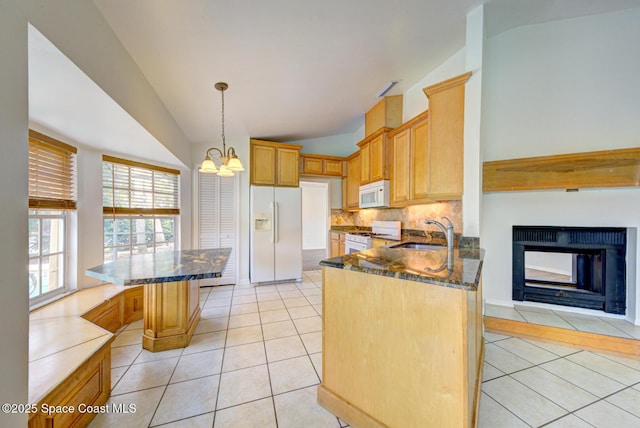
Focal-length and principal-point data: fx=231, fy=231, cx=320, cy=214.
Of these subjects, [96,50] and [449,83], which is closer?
[96,50]

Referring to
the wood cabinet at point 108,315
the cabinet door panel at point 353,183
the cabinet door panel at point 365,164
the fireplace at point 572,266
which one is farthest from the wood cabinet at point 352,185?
the wood cabinet at point 108,315

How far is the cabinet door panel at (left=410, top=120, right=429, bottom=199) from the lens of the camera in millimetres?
2674

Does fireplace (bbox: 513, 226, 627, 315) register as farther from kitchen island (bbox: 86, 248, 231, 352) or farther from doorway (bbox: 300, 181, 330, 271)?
doorway (bbox: 300, 181, 330, 271)

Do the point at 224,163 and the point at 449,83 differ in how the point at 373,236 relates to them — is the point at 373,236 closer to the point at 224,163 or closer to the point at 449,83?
the point at 449,83

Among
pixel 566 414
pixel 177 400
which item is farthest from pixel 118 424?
pixel 566 414

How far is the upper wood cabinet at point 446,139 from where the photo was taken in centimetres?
222

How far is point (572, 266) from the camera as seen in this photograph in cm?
247

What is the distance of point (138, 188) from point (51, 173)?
1.00 meters

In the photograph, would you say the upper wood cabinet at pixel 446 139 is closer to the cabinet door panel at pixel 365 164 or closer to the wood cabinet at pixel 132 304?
the cabinet door panel at pixel 365 164

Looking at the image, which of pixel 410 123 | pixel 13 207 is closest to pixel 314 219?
pixel 410 123

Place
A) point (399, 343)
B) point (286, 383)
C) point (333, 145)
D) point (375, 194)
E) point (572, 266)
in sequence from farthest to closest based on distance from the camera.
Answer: point (333, 145)
point (375, 194)
point (572, 266)
point (286, 383)
point (399, 343)

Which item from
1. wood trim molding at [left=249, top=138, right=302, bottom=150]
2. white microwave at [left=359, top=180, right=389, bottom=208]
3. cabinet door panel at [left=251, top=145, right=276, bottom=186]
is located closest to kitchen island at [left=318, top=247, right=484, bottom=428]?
white microwave at [left=359, top=180, right=389, bottom=208]

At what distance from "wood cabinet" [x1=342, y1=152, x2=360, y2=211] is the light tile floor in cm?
284

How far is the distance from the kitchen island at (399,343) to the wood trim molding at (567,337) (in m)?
1.44
